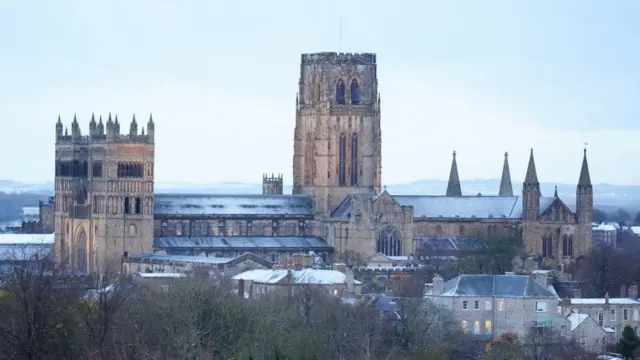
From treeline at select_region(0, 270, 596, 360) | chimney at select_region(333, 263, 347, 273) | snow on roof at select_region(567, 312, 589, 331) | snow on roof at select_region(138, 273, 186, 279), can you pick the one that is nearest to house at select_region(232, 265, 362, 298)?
chimney at select_region(333, 263, 347, 273)

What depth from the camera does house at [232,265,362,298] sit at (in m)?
128

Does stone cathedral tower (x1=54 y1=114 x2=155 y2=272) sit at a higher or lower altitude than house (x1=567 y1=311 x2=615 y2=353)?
higher

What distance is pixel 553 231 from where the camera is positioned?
163 m

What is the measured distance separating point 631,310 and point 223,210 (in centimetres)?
4648

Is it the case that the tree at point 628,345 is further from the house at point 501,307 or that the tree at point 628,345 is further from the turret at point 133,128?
the turret at point 133,128

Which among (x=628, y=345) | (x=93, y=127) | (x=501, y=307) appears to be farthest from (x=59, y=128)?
(x=628, y=345)

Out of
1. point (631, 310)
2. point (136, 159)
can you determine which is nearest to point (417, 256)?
point (136, 159)

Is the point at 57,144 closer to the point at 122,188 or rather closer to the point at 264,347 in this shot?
the point at 122,188

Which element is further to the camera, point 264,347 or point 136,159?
point 136,159

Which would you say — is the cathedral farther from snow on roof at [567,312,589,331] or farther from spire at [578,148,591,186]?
snow on roof at [567,312,589,331]

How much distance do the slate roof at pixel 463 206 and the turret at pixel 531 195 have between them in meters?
0.92

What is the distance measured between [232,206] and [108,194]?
37.2 feet

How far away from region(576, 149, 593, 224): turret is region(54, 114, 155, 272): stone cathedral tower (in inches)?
1271

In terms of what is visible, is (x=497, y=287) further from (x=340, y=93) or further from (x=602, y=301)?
(x=340, y=93)
